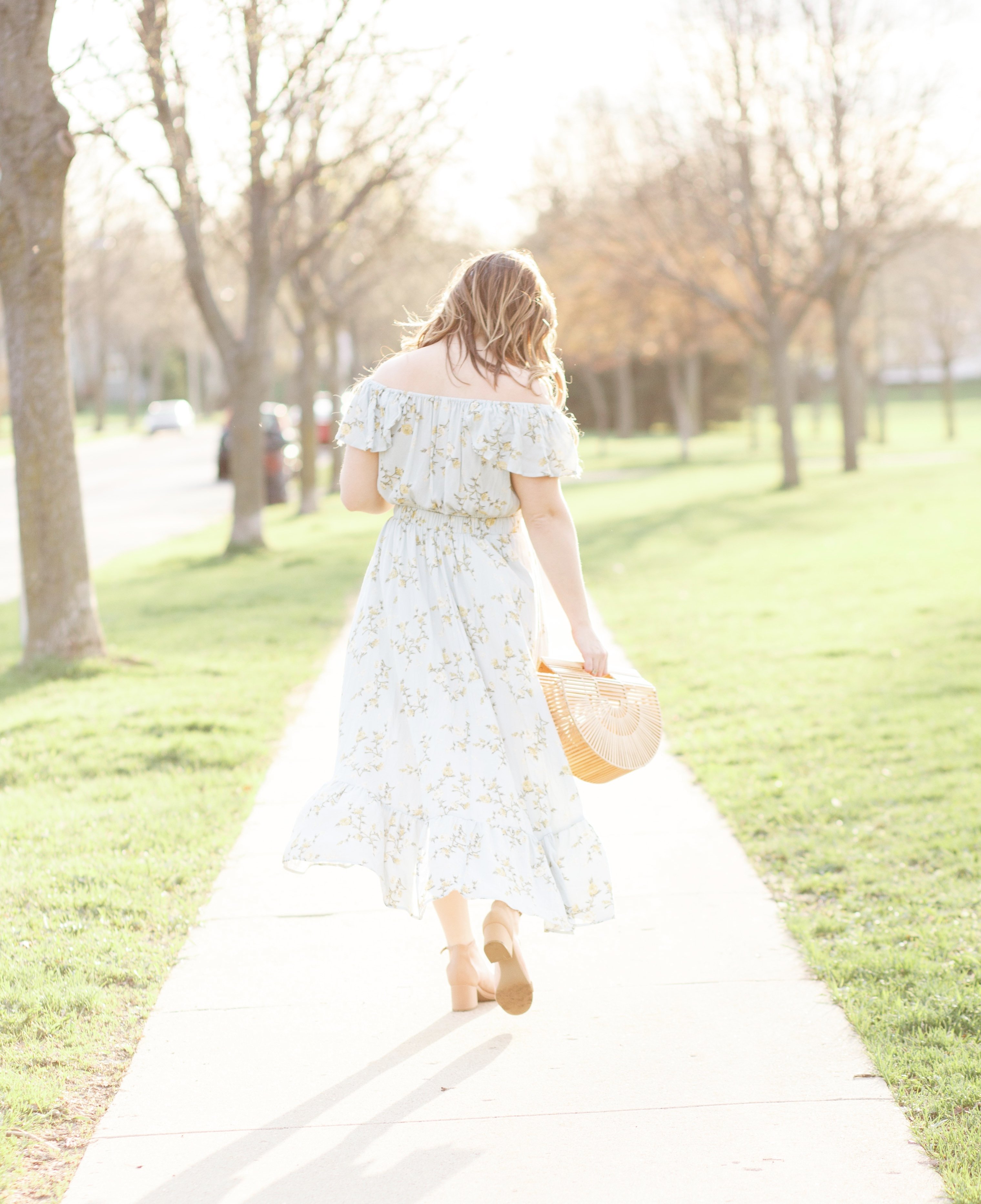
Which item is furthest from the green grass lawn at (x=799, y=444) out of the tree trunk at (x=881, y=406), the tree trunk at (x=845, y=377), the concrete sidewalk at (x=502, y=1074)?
the concrete sidewalk at (x=502, y=1074)

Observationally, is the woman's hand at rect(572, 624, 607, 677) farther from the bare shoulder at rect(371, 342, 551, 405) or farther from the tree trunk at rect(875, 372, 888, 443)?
the tree trunk at rect(875, 372, 888, 443)

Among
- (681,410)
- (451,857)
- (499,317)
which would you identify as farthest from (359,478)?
(681,410)

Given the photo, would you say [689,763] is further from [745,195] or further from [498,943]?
[745,195]

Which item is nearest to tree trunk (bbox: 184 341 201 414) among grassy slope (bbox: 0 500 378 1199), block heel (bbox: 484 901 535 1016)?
grassy slope (bbox: 0 500 378 1199)

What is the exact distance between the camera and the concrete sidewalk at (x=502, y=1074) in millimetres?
2572

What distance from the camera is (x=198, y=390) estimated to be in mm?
88938

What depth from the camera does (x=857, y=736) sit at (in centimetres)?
636

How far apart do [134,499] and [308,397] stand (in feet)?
23.4

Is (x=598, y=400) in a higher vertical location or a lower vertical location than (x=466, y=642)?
higher

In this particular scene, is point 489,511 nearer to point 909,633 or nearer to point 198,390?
point 909,633

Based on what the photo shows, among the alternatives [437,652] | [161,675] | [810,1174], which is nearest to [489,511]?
[437,652]

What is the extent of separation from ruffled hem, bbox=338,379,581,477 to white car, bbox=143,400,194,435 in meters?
58.0

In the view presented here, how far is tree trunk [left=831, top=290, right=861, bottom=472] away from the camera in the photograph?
2572cm

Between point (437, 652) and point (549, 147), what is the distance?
29287mm
